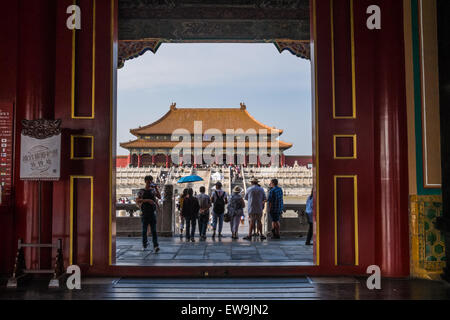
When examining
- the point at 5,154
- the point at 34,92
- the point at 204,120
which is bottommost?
the point at 5,154

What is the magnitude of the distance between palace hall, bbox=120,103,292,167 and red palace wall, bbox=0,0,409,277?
1015 inches

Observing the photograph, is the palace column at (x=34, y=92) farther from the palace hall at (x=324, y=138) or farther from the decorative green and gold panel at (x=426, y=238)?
the decorative green and gold panel at (x=426, y=238)

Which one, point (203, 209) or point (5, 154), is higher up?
point (5, 154)

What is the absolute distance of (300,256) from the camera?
562cm

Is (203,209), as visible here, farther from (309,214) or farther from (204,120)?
(204,120)

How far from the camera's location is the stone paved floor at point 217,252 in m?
5.12

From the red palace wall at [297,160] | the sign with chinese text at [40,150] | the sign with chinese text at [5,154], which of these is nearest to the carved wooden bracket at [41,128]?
the sign with chinese text at [40,150]

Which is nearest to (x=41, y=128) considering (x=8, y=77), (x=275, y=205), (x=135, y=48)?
(x=8, y=77)

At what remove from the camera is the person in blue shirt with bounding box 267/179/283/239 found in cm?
740

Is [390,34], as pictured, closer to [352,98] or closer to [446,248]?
[352,98]

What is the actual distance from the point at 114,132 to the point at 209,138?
2703 centimetres

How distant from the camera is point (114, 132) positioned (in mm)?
4383
